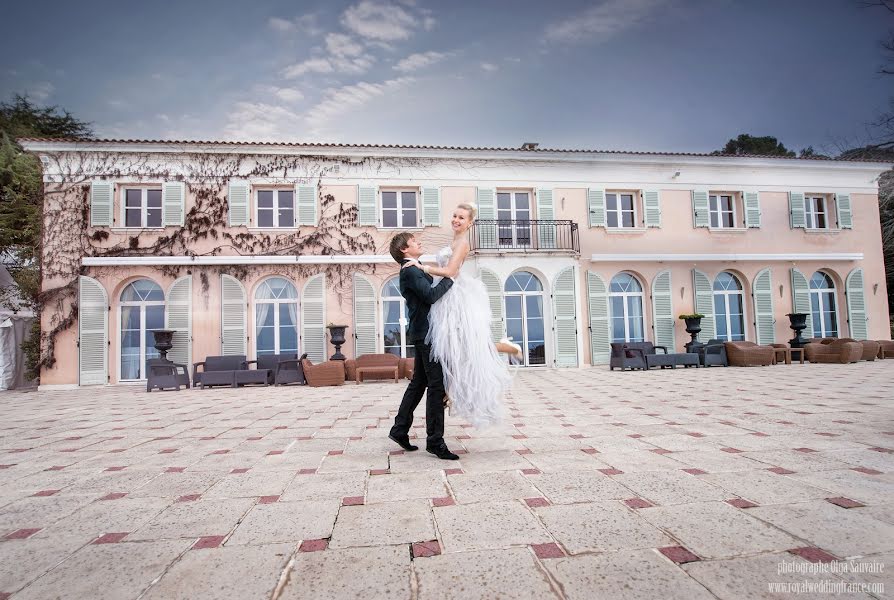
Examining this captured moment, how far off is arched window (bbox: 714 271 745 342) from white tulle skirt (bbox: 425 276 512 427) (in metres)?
12.2

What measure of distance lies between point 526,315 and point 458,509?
10.3 metres

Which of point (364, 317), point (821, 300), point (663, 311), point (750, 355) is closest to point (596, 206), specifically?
point (663, 311)

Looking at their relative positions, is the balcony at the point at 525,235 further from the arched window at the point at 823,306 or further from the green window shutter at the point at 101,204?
the green window shutter at the point at 101,204

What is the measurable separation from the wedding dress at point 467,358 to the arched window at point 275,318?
8.94m

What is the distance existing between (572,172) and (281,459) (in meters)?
11.7

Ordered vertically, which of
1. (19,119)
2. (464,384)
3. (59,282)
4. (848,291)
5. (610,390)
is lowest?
(610,390)

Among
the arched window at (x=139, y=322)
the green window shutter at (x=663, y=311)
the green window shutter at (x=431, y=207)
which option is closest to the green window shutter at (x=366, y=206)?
the green window shutter at (x=431, y=207)

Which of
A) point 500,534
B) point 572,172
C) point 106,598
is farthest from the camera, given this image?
point 572,172

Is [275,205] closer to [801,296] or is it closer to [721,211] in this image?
[721,211]

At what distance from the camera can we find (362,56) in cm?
887

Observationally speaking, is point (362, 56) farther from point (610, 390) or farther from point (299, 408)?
point (610, 390)

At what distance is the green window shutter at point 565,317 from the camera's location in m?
11.9

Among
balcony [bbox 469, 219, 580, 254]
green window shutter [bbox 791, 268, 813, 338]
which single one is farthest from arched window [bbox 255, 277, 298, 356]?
green window shutter [bbox 791, 268, 813, 338]

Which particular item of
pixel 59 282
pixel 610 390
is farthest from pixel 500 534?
pixel 59 282
